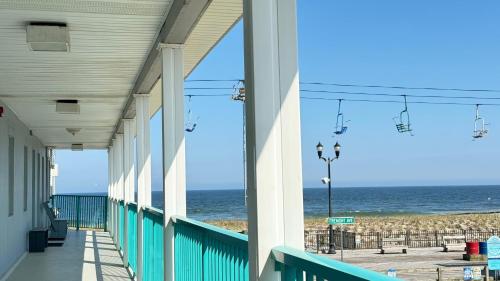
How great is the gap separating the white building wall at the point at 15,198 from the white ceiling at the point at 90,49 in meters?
0.47

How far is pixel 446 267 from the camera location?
1862 centimetres

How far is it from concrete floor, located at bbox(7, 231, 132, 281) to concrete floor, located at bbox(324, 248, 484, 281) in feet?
26.8

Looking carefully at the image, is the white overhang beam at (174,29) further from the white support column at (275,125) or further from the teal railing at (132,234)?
the teal railing at (132,234)

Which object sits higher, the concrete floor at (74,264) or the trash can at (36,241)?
the trash can at (36,241)

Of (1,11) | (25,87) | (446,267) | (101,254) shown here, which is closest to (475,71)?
(446,267)

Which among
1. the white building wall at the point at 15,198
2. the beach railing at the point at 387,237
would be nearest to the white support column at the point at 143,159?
the white building wall at the point at 15,198

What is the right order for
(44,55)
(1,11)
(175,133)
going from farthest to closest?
(44,55), (175,133), (1,11)

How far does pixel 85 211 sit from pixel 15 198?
9282 mm

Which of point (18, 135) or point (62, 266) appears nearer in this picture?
point (62, 266)

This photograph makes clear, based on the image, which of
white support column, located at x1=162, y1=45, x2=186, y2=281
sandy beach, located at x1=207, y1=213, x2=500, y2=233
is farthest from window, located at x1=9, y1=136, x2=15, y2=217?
sandy beach, located at x1=207, y1=213, x2=500, y2=233

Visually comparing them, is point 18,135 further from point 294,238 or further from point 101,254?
point 294,238

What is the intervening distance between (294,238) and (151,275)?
151 inches

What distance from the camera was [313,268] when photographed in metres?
1.65

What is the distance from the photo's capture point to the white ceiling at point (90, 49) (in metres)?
3.94
